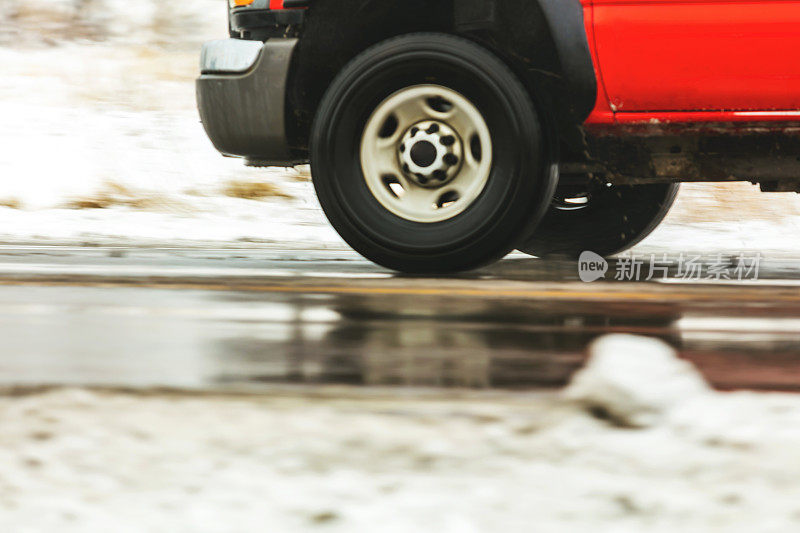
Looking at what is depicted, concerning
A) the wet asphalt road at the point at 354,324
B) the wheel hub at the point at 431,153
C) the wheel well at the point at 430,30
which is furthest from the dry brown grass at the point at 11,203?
the wheel hub at the point at 431,153

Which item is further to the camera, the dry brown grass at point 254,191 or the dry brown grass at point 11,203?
the dry brown grass at point 254,191

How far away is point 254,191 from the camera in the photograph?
9.21 m

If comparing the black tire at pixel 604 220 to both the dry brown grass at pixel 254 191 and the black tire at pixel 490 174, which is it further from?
the dry brown grass at pixel 254 191

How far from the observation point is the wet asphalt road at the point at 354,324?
2947 mm

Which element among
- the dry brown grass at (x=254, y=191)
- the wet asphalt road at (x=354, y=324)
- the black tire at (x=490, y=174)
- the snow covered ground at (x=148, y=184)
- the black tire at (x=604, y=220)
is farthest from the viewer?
the dry brown grass at (x=254, y=191)

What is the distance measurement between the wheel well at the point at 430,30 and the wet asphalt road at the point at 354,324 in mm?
756

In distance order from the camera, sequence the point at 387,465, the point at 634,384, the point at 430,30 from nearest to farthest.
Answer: the point at 387,465, the point at 634,384, the point at 430,30

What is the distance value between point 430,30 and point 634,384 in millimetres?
2791

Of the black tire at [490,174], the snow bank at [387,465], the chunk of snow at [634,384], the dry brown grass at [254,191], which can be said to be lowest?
the snow bank at [387,465]

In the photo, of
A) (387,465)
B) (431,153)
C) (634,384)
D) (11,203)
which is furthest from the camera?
(11,203)

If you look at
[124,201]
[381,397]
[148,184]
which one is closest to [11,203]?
[124,201]

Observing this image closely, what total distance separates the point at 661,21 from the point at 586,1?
1.03 feet

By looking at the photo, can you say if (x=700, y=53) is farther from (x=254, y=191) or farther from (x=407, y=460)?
(x=254, y=191)

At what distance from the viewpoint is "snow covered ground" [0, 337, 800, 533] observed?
191 centimetres
